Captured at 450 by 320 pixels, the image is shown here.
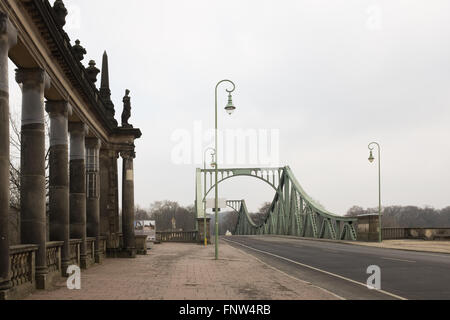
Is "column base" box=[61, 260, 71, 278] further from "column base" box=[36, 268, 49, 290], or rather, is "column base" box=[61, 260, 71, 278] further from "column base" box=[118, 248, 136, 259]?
"column base" box=[118, 248, 136, 259]

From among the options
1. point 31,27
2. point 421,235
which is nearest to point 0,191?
point 31,27

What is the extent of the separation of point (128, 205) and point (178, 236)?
25659 mm

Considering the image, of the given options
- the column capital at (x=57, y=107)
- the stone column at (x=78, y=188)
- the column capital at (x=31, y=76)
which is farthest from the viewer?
the stone column at (x=78, y=188)

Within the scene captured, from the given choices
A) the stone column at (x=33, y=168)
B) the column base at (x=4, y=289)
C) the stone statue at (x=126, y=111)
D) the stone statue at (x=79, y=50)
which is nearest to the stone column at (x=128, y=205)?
the stone statue at (x=126, y=111)

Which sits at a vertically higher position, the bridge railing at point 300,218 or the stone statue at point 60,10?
the stone statue at point 60,10

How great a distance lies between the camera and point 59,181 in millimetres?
15453

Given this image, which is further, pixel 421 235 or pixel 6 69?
pixel 421 235

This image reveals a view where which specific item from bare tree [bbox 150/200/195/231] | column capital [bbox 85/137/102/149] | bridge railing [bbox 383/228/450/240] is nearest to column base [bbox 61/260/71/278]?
column capital [bbox 85/137/102/149]

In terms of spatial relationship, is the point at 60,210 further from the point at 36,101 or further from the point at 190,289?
the point at 190,289

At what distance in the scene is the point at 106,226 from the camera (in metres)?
24.7

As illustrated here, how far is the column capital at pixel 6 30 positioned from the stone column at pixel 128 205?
15.1 m

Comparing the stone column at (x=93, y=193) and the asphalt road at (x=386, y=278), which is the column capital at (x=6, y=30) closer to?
the asphalt road at (x=386, y=278)

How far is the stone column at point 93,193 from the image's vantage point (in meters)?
21.3
